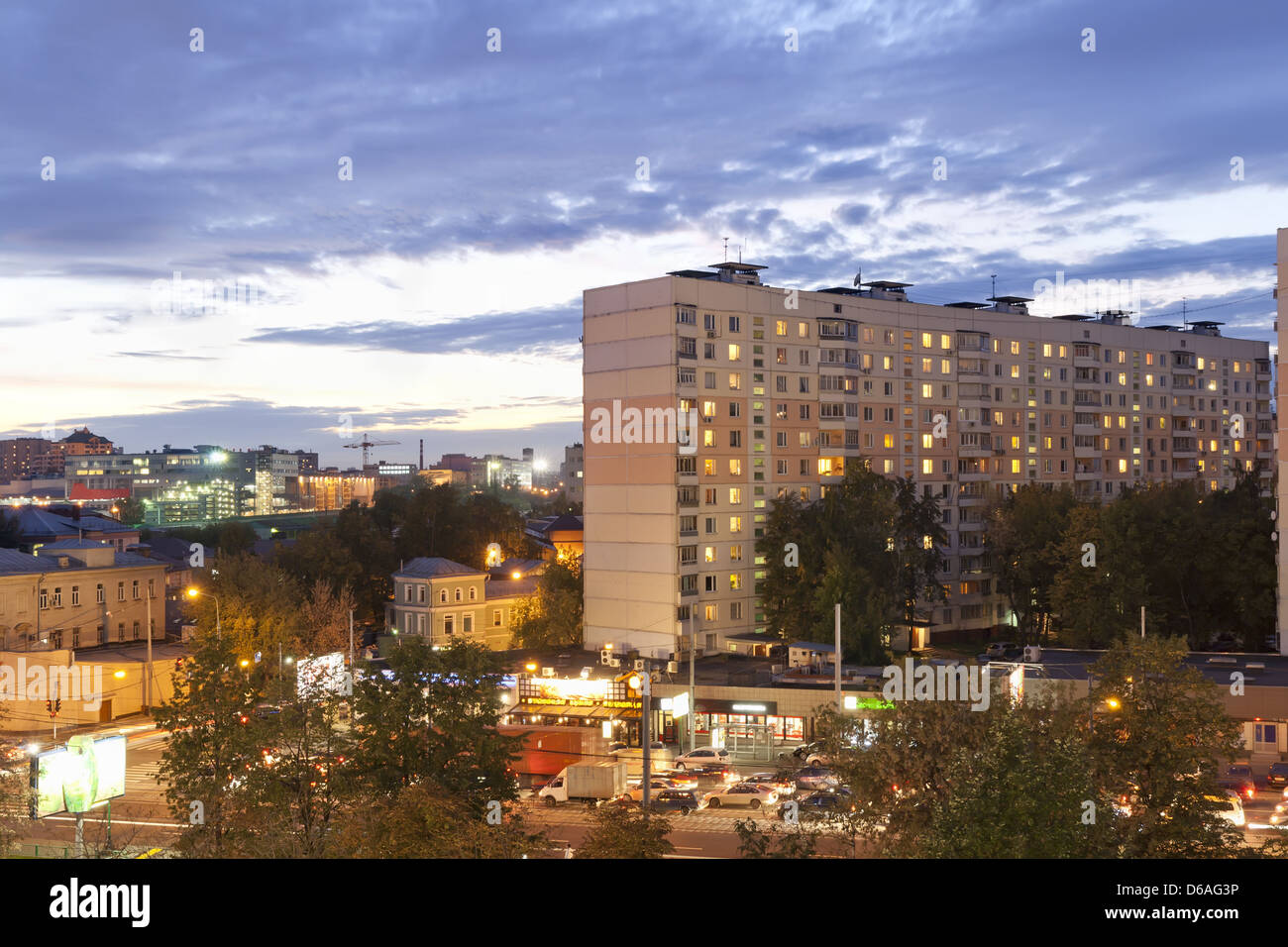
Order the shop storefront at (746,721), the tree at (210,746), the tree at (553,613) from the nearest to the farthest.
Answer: the tree at (210,746), the shop storefront at (746,721), the tree at (553,613)

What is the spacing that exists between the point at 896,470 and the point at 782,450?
1049 centimetres

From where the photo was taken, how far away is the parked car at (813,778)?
1423 inches

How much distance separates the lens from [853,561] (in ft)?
177

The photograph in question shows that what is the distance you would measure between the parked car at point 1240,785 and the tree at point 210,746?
29.0m

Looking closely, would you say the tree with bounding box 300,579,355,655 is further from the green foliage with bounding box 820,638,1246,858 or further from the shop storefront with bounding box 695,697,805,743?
the green foliage with bounding box 820,638,1246,858

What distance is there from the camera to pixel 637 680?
1702 inches

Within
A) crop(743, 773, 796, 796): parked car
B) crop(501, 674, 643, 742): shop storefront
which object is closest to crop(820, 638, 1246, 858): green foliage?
crop(743, 773, 796, 796): parked car

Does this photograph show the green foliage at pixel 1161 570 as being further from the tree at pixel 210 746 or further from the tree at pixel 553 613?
the tree at pixel 210 746

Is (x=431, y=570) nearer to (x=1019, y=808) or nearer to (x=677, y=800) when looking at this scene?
(x=677, y=800)

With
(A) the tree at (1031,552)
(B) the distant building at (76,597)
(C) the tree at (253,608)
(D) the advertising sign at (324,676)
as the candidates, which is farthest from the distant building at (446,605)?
(A) the tree at (1031,552)

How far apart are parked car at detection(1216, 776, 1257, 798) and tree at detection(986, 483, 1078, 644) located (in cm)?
2057

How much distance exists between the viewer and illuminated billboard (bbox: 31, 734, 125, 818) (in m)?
22.6
